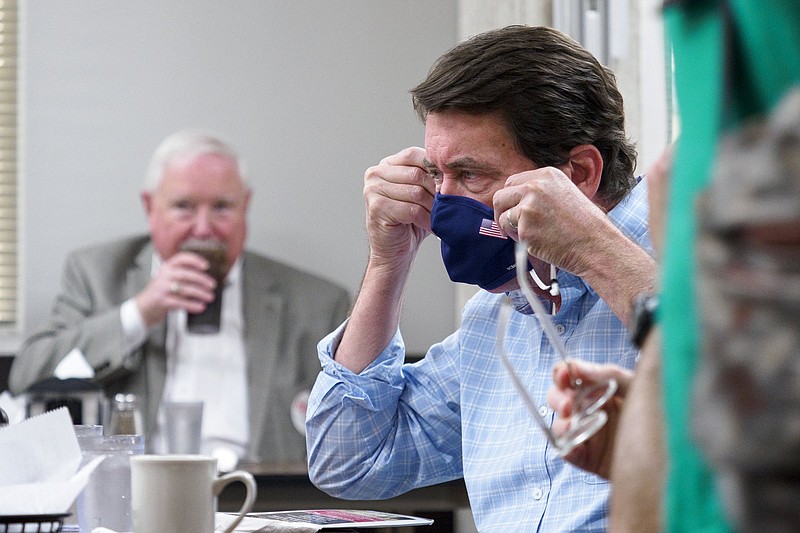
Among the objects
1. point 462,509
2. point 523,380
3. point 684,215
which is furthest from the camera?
point 462,509

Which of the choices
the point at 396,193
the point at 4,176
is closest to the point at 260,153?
the point at 4,176

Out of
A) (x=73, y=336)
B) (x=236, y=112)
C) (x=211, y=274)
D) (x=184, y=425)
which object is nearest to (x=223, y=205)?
(x=211, y=274)

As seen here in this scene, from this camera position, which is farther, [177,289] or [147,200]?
[147,200]

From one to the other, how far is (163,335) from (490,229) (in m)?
2.61

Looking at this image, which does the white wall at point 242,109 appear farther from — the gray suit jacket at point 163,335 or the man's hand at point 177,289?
the man's hand at point 177,289

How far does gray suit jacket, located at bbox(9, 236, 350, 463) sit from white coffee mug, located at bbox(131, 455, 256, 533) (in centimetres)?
283

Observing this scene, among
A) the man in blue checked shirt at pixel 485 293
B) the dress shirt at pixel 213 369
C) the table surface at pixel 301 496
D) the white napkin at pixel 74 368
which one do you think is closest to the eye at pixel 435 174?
A: the man in blue checked shirt at pixel 485 293

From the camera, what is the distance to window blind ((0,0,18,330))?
158 inches

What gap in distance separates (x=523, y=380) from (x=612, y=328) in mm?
145

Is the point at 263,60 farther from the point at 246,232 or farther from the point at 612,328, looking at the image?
the point at 612,328

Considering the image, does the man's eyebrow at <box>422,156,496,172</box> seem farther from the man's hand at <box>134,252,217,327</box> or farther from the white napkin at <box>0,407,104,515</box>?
the man's hand at <box>134,252,217,327</box>

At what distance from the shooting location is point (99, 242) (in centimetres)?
407

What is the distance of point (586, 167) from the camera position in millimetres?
1479

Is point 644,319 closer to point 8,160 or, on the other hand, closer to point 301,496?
point 301,496
